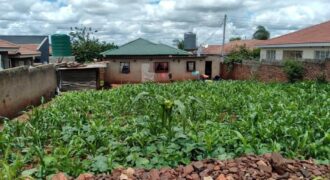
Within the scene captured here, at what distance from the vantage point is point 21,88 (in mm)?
12820

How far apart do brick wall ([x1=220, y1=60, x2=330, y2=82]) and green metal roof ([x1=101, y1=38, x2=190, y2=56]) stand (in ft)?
13.9

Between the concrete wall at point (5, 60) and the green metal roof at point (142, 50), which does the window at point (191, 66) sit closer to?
the green metal roof at point (142, 50)

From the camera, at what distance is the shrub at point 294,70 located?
16.4 meters

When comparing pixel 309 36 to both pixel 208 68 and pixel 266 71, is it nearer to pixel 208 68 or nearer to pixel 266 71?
pixel 266 71

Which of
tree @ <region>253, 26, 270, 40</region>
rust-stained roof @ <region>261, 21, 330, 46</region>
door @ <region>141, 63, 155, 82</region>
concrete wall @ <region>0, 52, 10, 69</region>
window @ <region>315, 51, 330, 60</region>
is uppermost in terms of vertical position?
tree @ <region>253, 26, 270, 40</region>

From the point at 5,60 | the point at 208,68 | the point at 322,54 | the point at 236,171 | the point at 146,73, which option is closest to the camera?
the point at 236,171

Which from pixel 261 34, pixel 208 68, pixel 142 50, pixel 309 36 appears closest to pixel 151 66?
pixel 142 50

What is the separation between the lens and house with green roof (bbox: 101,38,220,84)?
25109mm

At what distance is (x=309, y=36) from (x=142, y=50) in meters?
12.5

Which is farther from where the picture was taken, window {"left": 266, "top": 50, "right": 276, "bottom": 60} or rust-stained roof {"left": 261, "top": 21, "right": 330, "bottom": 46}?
window {"left": 266, "top": 50, "right": 276, "bottom": 60}

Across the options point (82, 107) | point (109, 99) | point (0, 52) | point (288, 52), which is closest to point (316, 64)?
point (288, 52)

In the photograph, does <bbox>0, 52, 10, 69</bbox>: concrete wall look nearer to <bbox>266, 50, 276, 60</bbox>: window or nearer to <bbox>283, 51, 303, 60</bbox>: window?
<bbox>283, 51, 303, 60</bbox>: window

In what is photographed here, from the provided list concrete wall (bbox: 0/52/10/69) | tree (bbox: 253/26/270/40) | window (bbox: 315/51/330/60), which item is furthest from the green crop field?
tree (bbox: 253/26/270/40)

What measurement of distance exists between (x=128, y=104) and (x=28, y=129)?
3.99 metres
